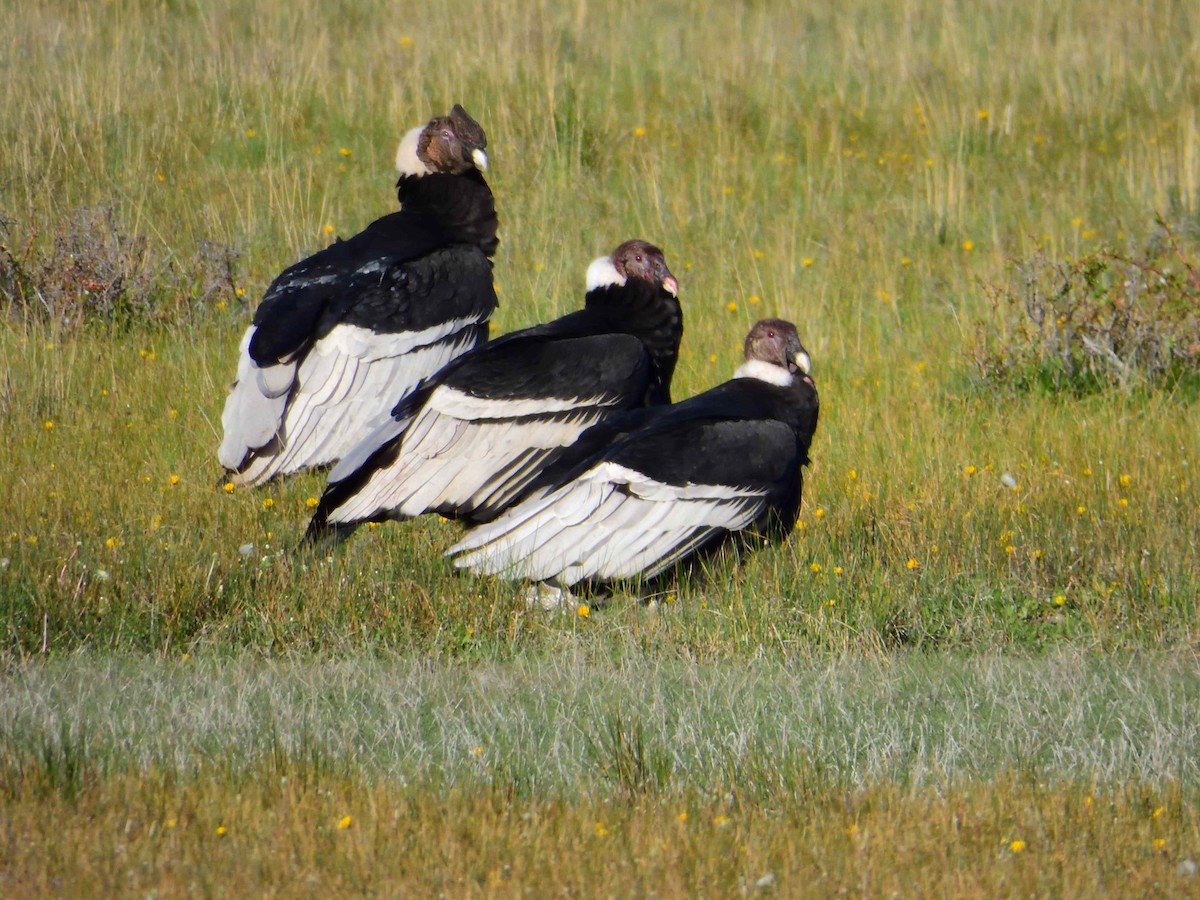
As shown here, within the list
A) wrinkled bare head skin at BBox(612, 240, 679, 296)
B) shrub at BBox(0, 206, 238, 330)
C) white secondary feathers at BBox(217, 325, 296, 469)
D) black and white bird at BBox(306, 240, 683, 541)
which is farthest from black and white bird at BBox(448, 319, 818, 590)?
shrub at BBox(0, 206, 238, 330)

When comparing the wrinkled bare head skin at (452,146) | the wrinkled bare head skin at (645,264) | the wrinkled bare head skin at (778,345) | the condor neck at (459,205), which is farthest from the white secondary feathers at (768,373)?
the wrinkled bare head skin at (452,146)

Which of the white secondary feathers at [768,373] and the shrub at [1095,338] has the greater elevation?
the white secondary feathers at [768,373]

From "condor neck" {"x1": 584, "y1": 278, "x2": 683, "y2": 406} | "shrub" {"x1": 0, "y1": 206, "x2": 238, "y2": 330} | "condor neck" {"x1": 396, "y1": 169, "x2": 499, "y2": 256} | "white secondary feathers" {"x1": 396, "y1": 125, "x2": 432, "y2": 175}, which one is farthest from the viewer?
"shrub" {"x1": 0, "y1": 206, "x2": 238, "y2": 330}

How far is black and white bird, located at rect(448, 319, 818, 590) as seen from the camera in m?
5.14

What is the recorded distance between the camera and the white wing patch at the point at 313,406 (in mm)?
6086

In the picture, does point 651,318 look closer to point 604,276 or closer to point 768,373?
point 604,276

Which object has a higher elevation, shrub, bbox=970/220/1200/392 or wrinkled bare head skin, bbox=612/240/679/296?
wrinkled bare head skin, bbox=612/240/679/296

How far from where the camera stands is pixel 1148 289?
26.3 ft

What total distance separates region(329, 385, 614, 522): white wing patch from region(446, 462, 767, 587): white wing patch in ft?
1.25

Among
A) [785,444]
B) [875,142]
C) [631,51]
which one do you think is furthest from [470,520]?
[631,51]

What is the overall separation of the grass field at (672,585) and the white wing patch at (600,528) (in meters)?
0.16

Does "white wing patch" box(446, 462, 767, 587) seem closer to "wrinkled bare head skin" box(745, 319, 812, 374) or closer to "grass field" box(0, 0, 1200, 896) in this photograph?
"grass field" box(0, 0, 1200, 896)

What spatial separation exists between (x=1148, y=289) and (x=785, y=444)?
11.7 feet

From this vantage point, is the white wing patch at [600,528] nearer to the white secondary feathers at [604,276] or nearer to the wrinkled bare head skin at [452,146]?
the white secondary feathers at [604,276]
